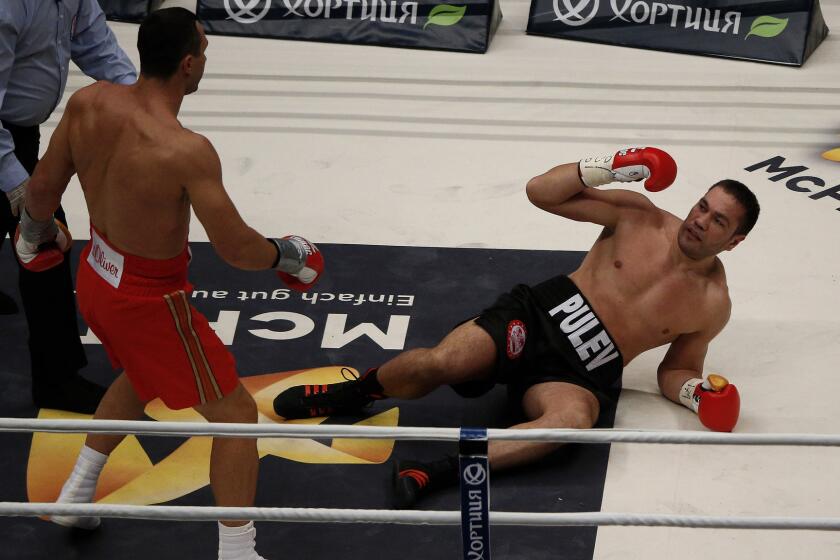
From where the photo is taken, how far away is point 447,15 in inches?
264

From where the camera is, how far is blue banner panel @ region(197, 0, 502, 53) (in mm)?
6660

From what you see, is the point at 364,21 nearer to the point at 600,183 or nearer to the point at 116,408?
the point at 600,183

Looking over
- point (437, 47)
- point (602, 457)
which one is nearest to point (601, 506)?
point (602, 457)

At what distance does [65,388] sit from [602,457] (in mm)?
1664

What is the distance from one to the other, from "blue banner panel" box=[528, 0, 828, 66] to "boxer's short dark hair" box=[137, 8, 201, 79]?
3979 millimetres

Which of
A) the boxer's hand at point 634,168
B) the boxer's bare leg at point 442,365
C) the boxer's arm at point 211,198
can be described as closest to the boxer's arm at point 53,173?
the boxer's arm at point 211,198

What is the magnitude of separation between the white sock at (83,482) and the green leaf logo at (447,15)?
381cm

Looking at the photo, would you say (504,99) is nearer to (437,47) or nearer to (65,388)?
(437,47)

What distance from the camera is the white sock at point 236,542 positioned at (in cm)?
315

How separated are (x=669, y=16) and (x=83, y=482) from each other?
429 cm

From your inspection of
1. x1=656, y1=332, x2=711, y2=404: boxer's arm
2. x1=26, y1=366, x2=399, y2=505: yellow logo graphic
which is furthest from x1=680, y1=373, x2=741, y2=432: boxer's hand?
x1=26, y1=366, x2=399, y2=505: yellow logo graphic

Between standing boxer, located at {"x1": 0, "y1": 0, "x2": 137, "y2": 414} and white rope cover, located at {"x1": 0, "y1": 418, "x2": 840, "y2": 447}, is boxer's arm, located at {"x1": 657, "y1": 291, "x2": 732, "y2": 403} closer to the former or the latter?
white rope cover, located at {"x1": 0, "y1": 418, "x2": 840, "y2": 447}

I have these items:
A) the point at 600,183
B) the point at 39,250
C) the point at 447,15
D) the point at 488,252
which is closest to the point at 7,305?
the point at 39,250

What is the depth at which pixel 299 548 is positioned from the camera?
343 cm
